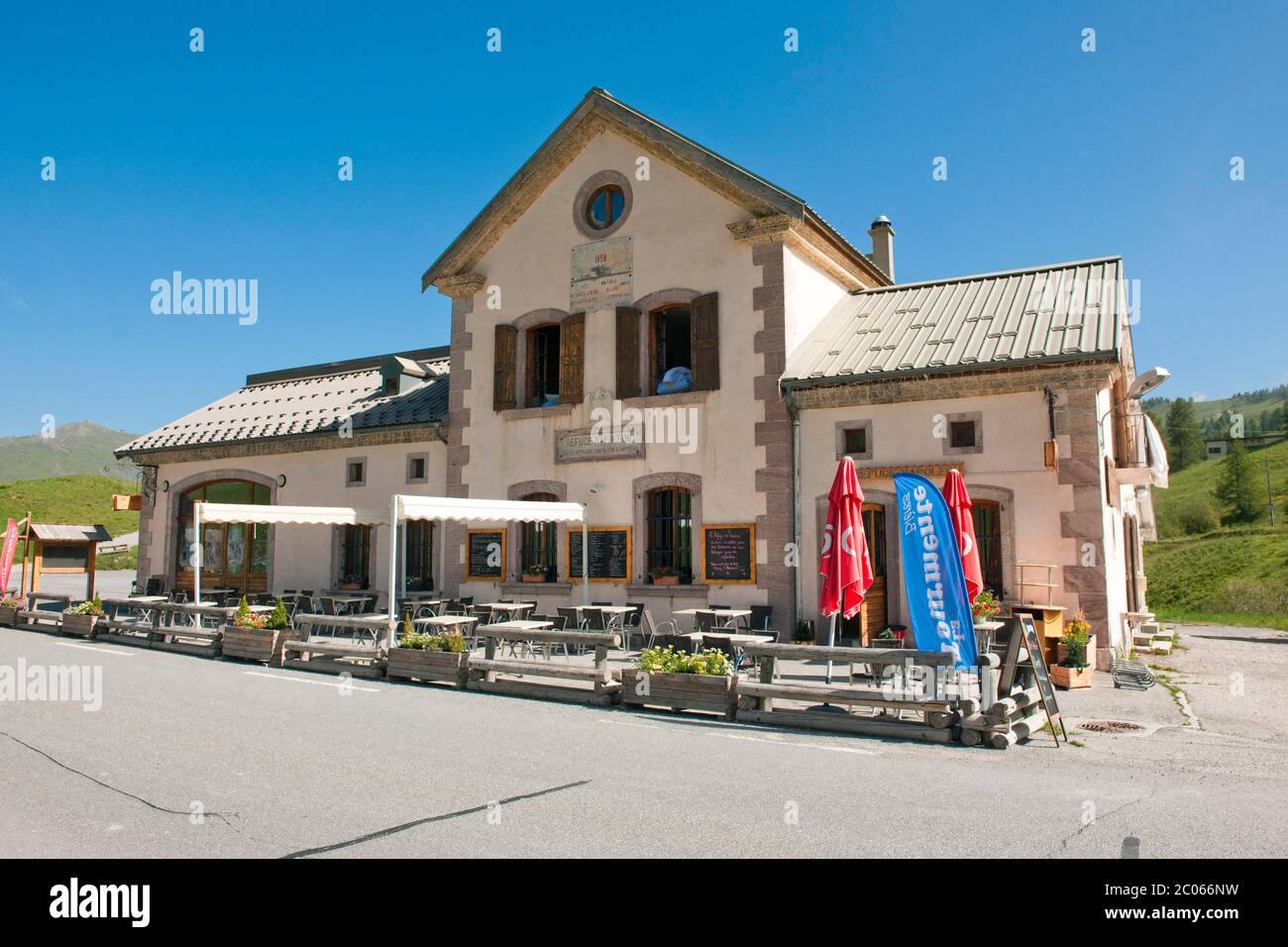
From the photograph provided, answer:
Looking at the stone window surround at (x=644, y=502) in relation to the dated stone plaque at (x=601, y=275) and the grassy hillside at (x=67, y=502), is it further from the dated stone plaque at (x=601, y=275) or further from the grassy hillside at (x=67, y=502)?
the grassy hillside at (x=67, y=502)

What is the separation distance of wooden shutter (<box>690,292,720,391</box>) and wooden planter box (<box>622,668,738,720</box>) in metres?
7.04

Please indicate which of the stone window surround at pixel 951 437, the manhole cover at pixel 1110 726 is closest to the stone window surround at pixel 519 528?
the stone window surround at pixel 951 437

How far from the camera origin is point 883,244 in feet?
72.6

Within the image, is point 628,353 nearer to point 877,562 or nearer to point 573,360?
point 573,360

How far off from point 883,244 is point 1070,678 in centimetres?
1299

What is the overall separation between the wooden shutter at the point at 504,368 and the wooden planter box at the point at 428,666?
7047 mm

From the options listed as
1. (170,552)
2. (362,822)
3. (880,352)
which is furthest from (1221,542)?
(362,822)

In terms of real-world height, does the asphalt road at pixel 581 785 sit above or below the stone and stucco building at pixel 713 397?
below

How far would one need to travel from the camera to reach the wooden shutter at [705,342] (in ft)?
53.5

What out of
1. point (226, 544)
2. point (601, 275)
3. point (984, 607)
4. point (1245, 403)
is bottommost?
point (984, 607)

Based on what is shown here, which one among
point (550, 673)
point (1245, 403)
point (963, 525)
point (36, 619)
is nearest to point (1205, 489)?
point (963, 525)

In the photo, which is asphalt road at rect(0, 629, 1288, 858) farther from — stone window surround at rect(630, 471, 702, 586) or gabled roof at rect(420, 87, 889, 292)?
gabled roof at rect(420, 87, 889, 292)

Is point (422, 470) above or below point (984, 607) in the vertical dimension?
above
